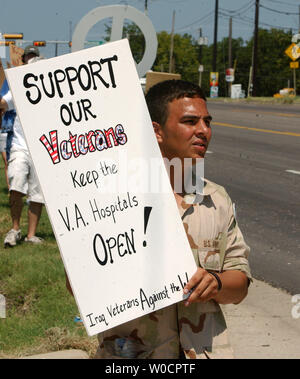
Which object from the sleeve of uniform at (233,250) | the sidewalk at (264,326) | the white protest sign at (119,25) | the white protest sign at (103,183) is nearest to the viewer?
the white protest sign at (103,183)

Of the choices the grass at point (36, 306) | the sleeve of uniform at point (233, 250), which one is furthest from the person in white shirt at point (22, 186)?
the sleeve of uniform at point (233, 250)

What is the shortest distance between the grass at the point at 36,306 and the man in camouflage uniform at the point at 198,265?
206 cm

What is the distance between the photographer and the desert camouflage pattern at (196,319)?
235 centimetres

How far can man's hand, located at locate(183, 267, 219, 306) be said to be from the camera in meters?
2.25

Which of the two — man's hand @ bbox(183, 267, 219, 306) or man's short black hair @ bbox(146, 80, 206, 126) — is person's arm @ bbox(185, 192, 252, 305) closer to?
man's hand @ bbox(183, 267, 219, 306)

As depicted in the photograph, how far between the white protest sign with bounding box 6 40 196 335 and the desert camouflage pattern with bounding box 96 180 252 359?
12 cm

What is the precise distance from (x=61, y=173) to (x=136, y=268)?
36 centimetres

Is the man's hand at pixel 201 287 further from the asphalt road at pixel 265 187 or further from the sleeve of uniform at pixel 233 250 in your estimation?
the asphalt road at pixel 265 187

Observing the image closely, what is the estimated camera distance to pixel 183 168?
2408 millimetres

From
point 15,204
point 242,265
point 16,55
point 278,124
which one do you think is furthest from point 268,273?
point 278,124

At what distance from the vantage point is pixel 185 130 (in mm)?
2400

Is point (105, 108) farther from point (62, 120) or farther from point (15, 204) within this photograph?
point (15, 204)

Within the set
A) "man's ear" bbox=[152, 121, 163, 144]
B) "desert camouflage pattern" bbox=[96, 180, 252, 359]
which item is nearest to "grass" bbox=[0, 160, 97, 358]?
"desert camouflage pattern" bbox=[96, 180, 252, 359]

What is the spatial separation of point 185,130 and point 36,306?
10.5ft
